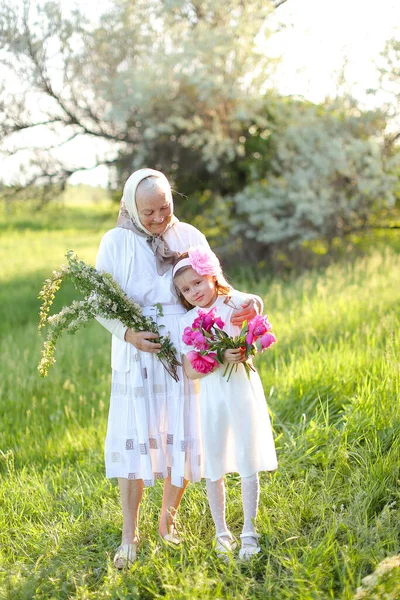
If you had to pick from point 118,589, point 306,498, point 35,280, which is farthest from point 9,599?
point 35,280

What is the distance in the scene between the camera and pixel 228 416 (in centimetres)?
353

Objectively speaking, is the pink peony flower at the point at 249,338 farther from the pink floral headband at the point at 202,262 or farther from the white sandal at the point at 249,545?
the white sandal at the point at 249,545

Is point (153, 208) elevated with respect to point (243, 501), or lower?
elevated

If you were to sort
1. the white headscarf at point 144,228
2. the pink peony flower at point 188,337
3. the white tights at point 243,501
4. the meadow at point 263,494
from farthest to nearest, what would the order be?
the white headscarf at point 144,228 → the white tights at point 243,501 → the pink peony flower at point 188,337 → the meadow at point 263,494

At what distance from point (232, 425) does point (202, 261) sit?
0.82 m

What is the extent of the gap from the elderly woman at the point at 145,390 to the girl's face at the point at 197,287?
0.68ft

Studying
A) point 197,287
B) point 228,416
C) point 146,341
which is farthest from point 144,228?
point 228,416

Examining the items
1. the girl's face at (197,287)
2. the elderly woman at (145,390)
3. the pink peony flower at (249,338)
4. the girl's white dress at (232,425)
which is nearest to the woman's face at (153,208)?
the elderly woman at (145,390)

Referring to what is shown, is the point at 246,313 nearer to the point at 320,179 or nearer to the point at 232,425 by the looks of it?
the point at 232,425

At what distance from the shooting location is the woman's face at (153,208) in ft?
11.8

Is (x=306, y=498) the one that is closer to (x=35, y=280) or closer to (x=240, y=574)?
(x=240, y=574)

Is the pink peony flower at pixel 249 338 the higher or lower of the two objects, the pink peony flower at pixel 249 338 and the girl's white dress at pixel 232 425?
the higher

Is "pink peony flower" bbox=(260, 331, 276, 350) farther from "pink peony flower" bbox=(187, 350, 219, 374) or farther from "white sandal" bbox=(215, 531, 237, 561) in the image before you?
"white sandal" bbox=(215, 531, 237, 561)

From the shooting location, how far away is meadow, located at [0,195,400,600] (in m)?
3.34
